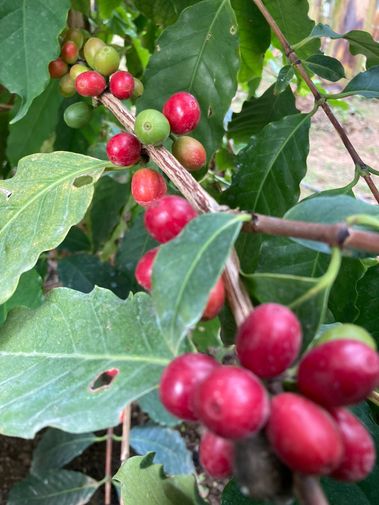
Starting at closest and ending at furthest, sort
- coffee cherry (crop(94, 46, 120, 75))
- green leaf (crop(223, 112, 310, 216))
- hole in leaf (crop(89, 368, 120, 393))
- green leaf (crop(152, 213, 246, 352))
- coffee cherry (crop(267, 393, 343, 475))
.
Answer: coffee cherry (crop(267, 393, 343, 475))
green leaf (crop(152, 213, 246, 352))
hole in leaf (crop(89, 368, 120, 393))
coffee cherry (crop(94, 46, 120, 75))
green leaf (crop(223, 112, 310, 216))

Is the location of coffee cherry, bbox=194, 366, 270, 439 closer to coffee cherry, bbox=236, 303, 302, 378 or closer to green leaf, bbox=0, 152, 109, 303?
coffee cherry, bbox=236, 303, 302, 378

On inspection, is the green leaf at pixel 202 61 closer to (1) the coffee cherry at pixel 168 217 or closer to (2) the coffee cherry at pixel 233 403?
(1) the coffee cherry at pixel 168 217

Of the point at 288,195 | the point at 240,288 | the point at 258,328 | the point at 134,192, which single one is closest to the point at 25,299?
the point at 134,192

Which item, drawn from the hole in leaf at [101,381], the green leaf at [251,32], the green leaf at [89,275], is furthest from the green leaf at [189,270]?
the green leaf at [89,275]

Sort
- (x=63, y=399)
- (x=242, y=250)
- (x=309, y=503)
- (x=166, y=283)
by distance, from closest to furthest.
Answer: (x=309, y=503) → (x=166, y=283) → (x=63, y=399) → (x=242, y=250)

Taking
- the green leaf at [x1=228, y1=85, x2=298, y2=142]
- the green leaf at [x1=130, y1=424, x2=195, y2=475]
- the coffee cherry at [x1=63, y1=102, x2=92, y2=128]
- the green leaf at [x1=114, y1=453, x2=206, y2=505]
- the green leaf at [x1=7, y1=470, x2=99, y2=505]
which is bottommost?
the green leaf at [x1=130, y1=424, x2=195, y2=475]

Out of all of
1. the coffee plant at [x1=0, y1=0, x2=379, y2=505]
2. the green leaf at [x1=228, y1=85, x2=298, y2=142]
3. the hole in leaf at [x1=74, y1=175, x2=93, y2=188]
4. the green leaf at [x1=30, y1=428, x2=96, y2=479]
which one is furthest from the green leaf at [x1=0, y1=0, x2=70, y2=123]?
the green leaf at [x1=30, y1=428, x2=96, y2=479]

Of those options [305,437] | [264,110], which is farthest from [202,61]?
[305,437]

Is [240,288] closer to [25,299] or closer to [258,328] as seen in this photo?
[258,328]
